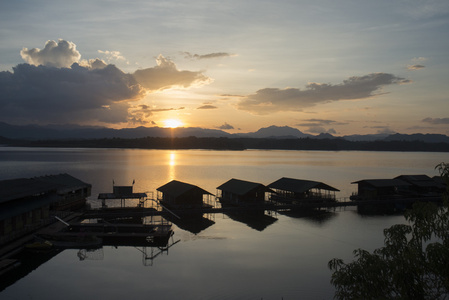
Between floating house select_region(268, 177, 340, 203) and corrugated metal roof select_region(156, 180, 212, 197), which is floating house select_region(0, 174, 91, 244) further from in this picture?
floating house select_region(268, 177, 340, 203)

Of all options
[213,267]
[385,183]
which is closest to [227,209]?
[213,267]

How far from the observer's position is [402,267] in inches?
384

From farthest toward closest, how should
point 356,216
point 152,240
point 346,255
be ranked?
point 356,216 → point 152,240 → point 346,255

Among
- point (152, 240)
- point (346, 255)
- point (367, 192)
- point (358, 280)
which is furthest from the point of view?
point (367, 192)

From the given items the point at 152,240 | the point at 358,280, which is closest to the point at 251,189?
the point at 152,240

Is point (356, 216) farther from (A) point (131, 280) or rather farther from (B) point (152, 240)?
(A) point (131, 280)

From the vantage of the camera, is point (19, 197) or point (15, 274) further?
point (19, 197)

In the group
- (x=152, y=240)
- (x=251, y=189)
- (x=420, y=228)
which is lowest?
(x=152, y=240)

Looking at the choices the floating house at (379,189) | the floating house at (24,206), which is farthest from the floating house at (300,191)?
the floating house at (24,206)

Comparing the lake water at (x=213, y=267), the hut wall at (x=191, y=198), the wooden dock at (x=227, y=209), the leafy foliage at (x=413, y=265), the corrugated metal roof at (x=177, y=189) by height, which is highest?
the leafy foliage at (x=413, y=265)

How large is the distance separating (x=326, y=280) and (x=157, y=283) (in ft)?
42.0

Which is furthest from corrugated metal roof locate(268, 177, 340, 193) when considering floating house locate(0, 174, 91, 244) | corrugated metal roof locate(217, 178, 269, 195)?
floating house locate(0, 174, 91, 244)

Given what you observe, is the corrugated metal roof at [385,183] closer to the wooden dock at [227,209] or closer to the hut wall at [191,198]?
the wooden dock at [227,209]

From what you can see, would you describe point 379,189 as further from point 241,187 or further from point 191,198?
point 191,198
